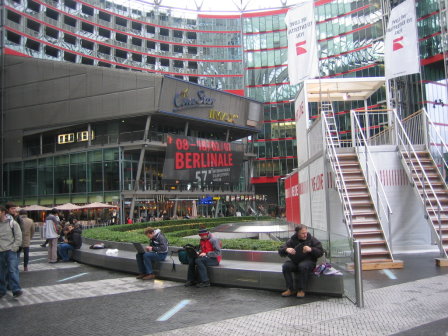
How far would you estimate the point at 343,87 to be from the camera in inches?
782

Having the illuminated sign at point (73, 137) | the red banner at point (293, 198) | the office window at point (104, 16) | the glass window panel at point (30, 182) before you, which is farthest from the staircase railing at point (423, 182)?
the office window at point (104, 16)

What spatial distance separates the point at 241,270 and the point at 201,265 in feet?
3.08

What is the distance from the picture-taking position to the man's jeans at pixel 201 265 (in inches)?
388

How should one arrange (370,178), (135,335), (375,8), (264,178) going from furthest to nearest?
(264,178) → (375,8) → (370,178) → (135,335)

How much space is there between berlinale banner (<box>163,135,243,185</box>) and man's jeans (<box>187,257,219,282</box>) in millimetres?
34194

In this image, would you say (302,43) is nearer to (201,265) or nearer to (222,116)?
(201,265)

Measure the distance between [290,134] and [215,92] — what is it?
29.8 metres

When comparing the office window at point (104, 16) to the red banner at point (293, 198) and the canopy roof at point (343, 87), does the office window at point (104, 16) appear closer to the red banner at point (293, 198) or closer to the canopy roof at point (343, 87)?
the red banner at point (293, 198)

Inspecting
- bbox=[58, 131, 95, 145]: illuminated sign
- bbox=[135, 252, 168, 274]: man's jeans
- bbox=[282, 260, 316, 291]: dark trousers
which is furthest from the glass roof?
bbox=[282, 260, 316, 291]: dark trousers

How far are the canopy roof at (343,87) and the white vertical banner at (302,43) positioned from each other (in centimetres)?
87

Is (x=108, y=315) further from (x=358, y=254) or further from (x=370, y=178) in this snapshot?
(x=370, y=178)

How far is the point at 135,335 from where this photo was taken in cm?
624

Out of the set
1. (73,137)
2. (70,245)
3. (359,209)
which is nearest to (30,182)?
(73,137)

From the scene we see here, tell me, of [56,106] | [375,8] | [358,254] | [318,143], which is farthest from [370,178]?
[375,8]
